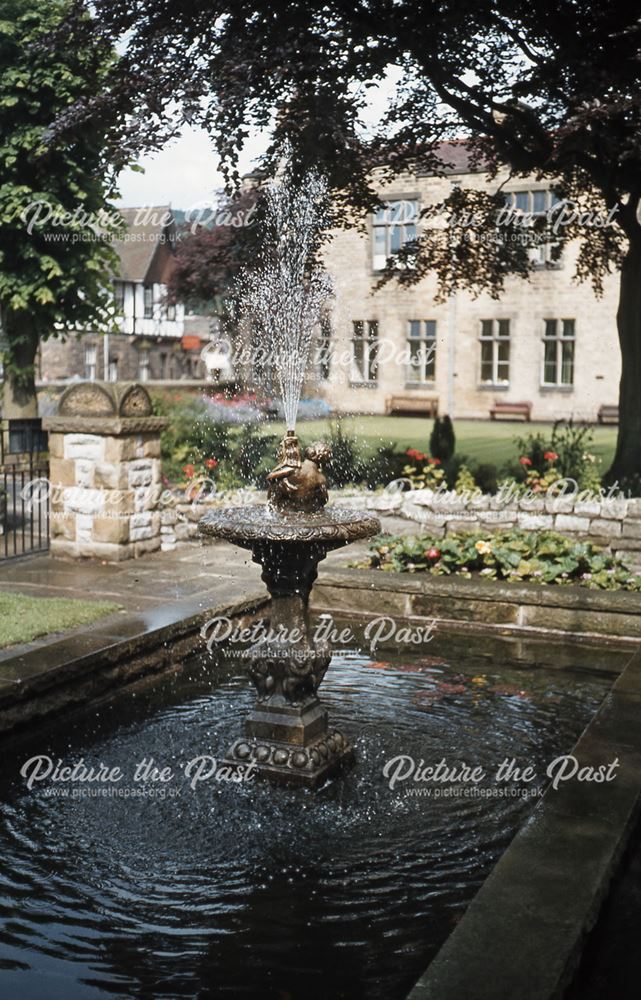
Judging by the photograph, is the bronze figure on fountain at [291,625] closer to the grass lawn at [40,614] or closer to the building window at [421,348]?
the grass lawn at [40,614]

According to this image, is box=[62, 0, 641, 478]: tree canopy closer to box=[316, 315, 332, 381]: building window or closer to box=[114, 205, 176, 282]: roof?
box=[316, 315, 332, 381]: building window

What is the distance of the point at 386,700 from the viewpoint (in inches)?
246

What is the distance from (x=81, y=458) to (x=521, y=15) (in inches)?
330

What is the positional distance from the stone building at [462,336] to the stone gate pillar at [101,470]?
22339 millimetres

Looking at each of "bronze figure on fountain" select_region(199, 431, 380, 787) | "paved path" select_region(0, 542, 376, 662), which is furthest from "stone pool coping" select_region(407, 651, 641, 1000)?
"paved path" select_region(0, 542, 376, 662)

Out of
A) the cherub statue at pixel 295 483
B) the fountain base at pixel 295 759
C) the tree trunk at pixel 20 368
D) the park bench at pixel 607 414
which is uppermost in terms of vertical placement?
the tree trunk at pixel 20 368

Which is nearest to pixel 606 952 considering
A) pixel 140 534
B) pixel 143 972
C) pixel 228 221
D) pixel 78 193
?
pixel 143 972

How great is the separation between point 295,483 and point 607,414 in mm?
28856

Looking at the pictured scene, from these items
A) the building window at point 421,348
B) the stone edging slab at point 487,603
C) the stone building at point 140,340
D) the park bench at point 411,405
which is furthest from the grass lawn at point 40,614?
the stone building at point 140,340

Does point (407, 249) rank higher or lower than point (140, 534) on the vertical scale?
higher

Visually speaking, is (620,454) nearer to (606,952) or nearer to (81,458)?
→ (81,458)

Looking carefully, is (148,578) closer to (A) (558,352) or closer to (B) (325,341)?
(B) (325,341)

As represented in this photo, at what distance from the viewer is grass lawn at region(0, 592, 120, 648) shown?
260 inches

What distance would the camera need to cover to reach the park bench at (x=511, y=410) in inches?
1324
